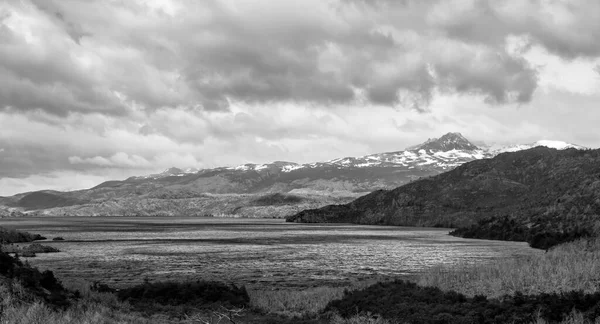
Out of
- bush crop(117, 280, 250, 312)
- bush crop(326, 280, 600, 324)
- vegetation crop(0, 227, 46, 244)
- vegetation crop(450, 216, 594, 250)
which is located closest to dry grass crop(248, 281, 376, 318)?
bush crop(117, 280, 250, 312)

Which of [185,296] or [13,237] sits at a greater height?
[13,237]

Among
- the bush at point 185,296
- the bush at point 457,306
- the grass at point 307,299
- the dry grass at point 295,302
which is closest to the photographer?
the grass at point 307,299

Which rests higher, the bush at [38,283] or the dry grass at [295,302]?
the bush at [38,283]

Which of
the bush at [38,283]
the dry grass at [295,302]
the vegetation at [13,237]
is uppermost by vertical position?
the bush at [38,283]

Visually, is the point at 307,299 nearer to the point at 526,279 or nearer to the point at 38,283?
the point at 526,279

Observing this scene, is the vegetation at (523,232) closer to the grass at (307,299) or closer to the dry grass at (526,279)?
the dry grass at (526,279)

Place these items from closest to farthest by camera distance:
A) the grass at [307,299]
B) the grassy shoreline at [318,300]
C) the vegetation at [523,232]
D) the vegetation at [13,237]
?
1. the grass at [307,299]
2. the grassy shoreline at [318,300]
3. the vegetation at [523,232]
4. the vegetation at [13,237]

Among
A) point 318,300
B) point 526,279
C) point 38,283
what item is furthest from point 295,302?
point 38,283

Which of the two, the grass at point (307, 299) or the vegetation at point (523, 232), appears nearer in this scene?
the grass at point (307, 299)

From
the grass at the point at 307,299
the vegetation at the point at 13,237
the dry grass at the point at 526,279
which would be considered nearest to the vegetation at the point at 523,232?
the dry grass at the point at 526,279

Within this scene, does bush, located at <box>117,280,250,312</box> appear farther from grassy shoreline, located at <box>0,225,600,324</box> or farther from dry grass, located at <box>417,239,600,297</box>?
dry grass, located at <box>417,239,600,297</box>

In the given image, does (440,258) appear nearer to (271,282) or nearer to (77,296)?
(271,282)

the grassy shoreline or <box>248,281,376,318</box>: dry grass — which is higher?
the grassy shoreline

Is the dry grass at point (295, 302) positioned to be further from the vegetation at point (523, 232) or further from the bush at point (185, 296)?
the vegetation at point (523, 232)
